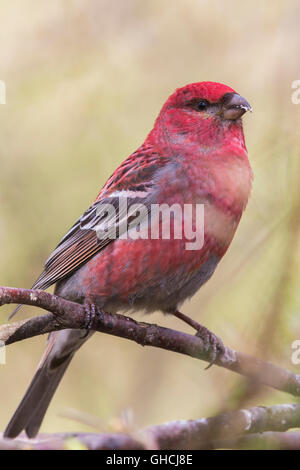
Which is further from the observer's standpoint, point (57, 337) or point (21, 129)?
point (21, 129)

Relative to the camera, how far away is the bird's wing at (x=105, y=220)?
463 centimetres

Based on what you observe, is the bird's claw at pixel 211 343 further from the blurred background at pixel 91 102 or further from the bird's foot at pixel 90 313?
the bird's foot at pixel 90 313

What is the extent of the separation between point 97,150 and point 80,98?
51 cm

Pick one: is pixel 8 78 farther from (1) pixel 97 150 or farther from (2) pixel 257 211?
(2) pixel 257 211

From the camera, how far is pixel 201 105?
15.9 feet

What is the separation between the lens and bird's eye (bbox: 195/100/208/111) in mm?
4814

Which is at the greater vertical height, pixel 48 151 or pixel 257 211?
pixel 48 151

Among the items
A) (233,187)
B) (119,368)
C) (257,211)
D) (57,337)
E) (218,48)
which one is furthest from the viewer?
(218,48)

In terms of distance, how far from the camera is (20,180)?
566 cm

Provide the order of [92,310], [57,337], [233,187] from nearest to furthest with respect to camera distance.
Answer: [92,310]
[233,187]
[57,337]

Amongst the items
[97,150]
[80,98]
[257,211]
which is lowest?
[257,211]

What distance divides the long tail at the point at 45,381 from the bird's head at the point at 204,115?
172cm
